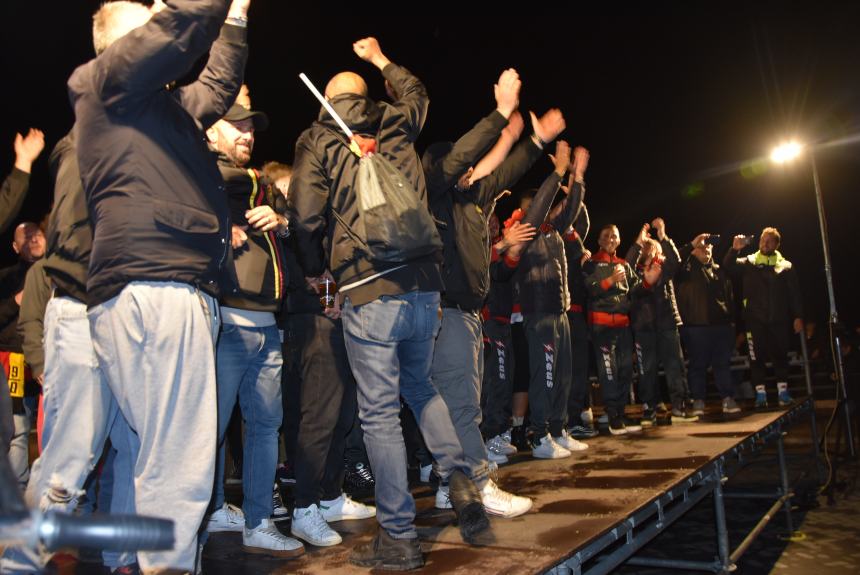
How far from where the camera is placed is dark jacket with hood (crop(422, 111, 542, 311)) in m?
3.03

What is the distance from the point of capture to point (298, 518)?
2.73 metres

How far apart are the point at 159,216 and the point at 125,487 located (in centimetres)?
104

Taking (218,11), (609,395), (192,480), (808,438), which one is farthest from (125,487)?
(808,438)

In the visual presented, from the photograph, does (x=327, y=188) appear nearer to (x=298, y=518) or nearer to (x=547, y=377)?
(x=298, y=518)

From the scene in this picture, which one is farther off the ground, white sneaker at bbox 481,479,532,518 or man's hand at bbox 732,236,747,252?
man's hand at bbox 732,236,747,252

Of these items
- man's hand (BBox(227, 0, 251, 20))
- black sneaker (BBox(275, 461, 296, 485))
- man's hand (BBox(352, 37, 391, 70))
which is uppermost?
man's hand (BBox(352, 37, 391, 70))

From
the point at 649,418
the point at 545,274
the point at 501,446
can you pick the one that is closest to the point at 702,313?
the point at 649,418

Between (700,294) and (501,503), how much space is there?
569 centimetres

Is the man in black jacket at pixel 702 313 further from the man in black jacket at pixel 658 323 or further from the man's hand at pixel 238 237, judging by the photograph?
the man's hand at pixel 238 237


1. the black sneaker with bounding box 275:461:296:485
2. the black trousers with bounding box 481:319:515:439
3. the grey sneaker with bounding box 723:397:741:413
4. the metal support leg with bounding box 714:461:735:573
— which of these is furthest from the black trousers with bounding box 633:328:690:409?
the black sneaker with bounding box 275:461:296:485

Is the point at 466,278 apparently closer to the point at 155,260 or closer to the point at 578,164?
the point at 155,260

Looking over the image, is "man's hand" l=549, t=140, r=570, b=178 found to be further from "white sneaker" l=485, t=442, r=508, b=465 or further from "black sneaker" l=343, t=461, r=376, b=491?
"black sneaker" l=343, t=461, r=376, b=491

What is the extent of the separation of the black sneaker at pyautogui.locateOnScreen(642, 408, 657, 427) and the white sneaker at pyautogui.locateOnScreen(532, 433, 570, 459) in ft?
7.43

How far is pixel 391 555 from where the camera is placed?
2230 millimetres
